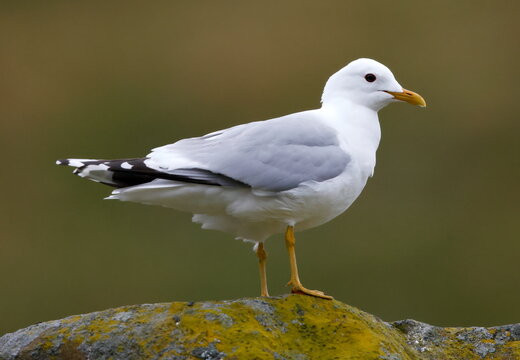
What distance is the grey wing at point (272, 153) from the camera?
7.52 metres

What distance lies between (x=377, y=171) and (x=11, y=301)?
606 cm

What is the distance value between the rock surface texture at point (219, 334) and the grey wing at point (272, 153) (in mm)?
828

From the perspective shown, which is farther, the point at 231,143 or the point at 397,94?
the point at 397,94

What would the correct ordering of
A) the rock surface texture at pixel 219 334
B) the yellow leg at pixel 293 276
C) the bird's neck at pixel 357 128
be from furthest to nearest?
the bird's neck at pixel 357 128 → the yellow leg at pixel 293 276 → the rock surface texture at pixel 219 334

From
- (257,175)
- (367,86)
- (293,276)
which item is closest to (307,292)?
(293,276)

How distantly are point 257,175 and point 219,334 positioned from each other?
1285 millimetres

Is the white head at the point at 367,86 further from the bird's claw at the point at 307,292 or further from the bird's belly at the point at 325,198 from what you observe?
the bird's claw at the point at 307,292

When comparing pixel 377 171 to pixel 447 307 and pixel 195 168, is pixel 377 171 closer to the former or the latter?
pixel 447 307

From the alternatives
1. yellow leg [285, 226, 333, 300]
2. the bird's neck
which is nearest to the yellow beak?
the bird's neck

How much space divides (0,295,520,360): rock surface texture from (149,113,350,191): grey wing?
83cm

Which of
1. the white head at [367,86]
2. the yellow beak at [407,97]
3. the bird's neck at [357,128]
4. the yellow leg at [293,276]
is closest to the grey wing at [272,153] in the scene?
the bird's neck at [357,128]

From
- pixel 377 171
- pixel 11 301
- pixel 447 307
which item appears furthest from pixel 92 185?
pixel 447 307

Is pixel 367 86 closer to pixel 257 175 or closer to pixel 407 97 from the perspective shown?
pixel 407 97

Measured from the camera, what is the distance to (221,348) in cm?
651
